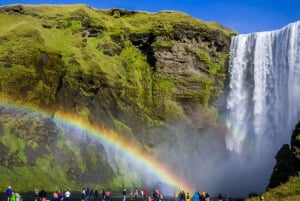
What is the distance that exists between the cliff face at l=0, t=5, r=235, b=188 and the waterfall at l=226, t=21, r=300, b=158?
7.85 metres


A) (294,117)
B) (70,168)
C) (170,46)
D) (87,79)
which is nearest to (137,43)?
(170,46)

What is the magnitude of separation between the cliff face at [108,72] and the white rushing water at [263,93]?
25.6 ft

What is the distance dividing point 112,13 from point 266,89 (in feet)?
226

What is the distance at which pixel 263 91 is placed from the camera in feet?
356

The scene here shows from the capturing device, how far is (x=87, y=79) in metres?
121

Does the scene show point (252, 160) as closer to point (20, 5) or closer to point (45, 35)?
point (45, 35)

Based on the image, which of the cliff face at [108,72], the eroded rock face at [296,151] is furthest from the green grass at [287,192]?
the cliff face at [108,72]

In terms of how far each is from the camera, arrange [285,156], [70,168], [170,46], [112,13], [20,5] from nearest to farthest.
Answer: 1. [285,156]
2. [70,168]
3. [170,46]
4. [20,5]
5. [112,13]

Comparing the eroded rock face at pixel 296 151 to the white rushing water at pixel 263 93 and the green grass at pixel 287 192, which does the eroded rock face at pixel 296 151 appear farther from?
the white rushing water at pixel 263 93

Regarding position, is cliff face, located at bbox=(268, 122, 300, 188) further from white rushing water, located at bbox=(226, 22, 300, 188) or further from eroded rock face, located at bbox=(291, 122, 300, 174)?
white rushing water, located at bbox=(226, 22, 300, 188)

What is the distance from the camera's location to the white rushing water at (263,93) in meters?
98.3

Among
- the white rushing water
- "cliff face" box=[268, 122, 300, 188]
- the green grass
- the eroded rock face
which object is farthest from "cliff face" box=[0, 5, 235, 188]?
the green grass

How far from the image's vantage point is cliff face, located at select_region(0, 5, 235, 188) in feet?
365

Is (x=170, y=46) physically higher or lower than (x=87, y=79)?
higher
